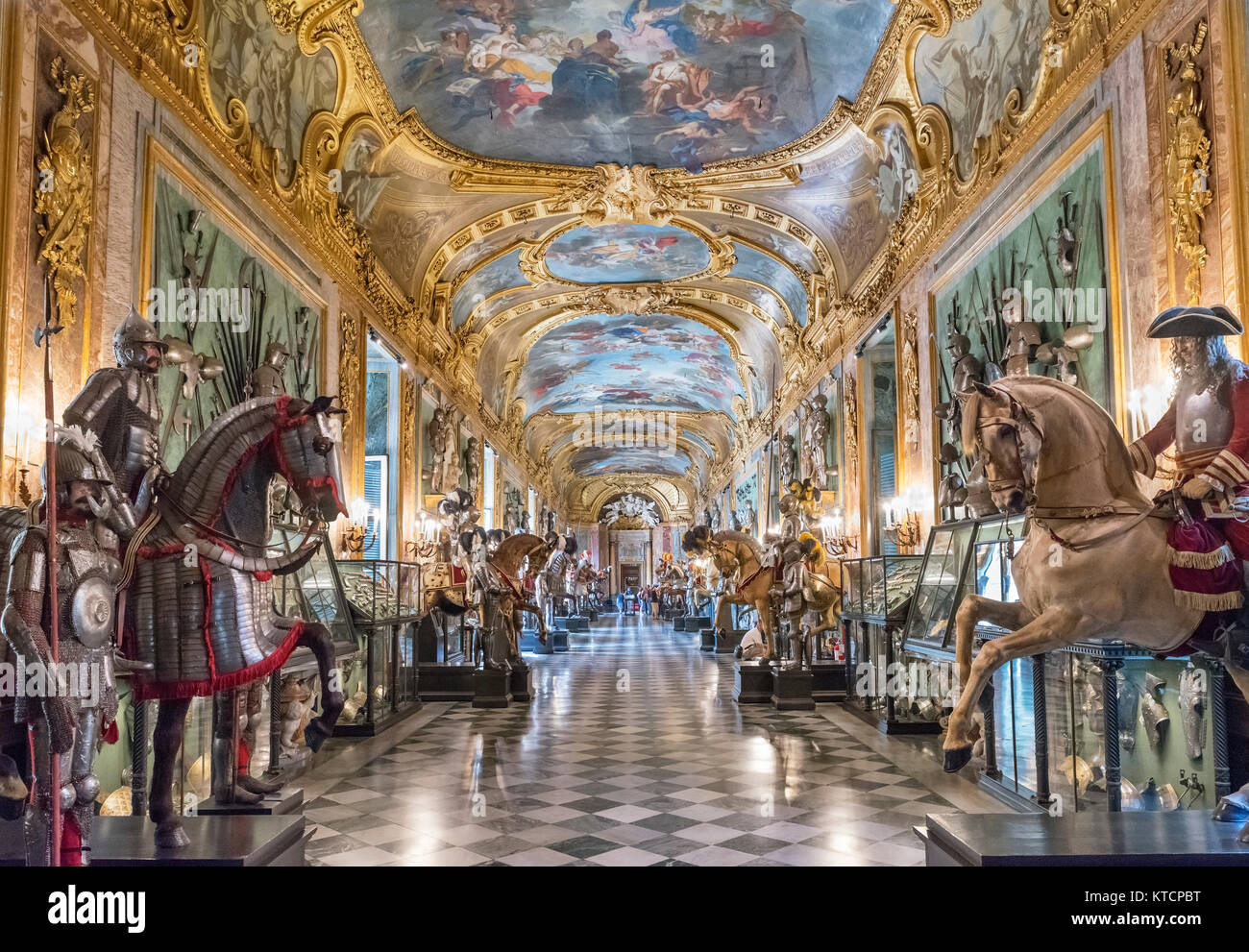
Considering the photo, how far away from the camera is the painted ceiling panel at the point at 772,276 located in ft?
64.5

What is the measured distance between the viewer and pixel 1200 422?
4.72m

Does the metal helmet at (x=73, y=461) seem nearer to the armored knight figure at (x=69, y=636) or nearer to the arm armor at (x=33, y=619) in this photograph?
the armored knight figure at (x=69, y=636)

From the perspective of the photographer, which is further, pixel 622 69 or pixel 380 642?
pixel 622 69

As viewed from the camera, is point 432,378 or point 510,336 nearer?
point 432,378

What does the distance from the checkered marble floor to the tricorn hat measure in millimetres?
3288

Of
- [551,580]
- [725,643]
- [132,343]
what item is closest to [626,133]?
[132,343]

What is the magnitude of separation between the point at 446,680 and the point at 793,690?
510cm

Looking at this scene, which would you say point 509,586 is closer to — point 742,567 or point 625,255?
point 742,567

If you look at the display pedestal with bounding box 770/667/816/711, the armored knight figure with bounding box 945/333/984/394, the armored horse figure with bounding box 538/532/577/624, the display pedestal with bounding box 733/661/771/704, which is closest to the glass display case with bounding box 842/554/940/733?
the display pedestal with bounding box 770/667/816/711

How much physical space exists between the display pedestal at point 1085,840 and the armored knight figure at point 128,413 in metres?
3.97

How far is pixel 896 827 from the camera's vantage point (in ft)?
20.1

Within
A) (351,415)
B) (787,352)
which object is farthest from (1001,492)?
(787,352)

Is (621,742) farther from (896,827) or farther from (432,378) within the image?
(432,378)
